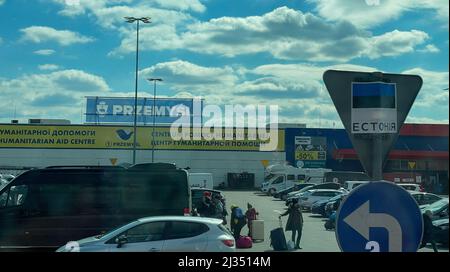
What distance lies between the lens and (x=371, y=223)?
341cm

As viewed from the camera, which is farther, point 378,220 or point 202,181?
point 202,181

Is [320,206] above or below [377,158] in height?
below

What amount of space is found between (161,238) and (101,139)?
272 cm

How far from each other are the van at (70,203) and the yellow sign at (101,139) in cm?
44

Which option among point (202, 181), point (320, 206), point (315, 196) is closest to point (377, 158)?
point (202, 181)

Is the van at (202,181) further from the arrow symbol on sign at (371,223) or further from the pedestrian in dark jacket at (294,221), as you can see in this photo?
the arrow symbol on sign at (371,223)

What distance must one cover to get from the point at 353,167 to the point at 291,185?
2272 centimetres

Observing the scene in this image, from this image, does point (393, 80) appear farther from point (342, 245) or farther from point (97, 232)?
point (97, 232)

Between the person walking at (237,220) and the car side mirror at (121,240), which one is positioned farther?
the person walking at (237,220)

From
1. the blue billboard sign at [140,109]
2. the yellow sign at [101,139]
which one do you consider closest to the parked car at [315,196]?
the yellow sign at [101,139]

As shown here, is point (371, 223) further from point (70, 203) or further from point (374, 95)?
point (70, 203)

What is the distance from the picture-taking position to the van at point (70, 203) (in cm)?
770
